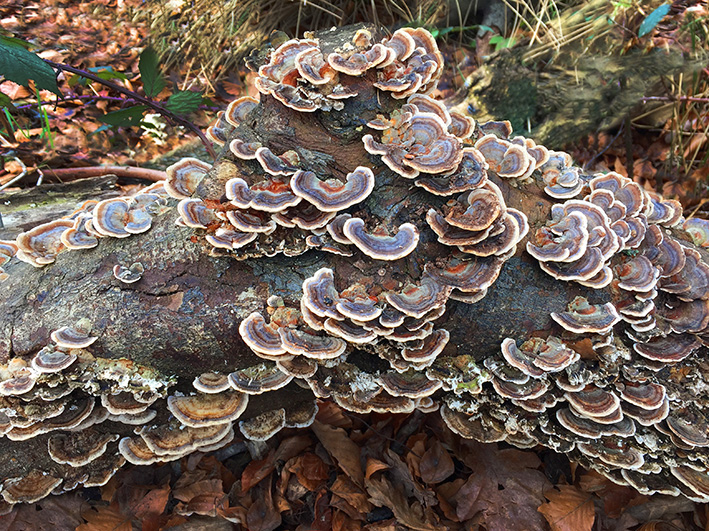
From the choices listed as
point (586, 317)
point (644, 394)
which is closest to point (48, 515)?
point (586, 317)

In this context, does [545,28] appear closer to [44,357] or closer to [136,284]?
[136,284]

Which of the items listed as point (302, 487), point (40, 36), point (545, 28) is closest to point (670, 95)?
point (545, 28)

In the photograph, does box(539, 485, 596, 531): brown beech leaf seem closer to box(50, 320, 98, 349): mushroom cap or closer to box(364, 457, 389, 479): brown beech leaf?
box(364, 457, 389, 479): brown beech leaf

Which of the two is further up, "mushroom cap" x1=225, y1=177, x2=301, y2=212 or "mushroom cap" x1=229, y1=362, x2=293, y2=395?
"mushroom cap" x1=225, y1=177, x2=301, y2=212

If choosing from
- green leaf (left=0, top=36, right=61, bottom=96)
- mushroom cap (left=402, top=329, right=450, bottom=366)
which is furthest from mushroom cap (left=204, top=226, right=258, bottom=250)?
green leaf (left=0, top=36, right=61, bottom=96)

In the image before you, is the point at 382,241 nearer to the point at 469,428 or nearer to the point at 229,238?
the point at 229,238

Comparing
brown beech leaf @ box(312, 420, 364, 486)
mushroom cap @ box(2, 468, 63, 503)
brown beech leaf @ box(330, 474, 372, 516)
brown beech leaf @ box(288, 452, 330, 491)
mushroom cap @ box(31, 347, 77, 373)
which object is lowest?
brown beech leaf @ box(288, 452, 330, 491)
